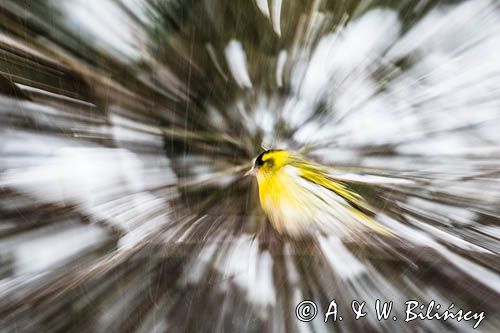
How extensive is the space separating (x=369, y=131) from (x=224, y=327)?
279 millimetres

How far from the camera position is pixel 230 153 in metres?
0.41

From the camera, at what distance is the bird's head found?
0.41m

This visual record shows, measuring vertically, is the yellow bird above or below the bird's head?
below

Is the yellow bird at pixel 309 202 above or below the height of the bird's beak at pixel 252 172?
below

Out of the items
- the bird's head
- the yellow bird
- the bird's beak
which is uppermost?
the bird's head

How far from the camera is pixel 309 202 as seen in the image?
0.44m

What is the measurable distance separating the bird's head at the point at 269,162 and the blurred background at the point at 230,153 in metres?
0.01

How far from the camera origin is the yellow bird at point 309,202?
1.39ft

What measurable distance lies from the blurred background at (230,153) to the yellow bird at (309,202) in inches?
0.5

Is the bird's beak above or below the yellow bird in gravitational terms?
above

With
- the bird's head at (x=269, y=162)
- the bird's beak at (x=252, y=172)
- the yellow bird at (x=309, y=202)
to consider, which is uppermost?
the bird's head at (x=269, y=162)

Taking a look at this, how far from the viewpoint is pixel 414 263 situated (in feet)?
1.45

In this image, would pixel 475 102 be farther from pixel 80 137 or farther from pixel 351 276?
pixel 80 137

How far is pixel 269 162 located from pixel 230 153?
0.04 m
